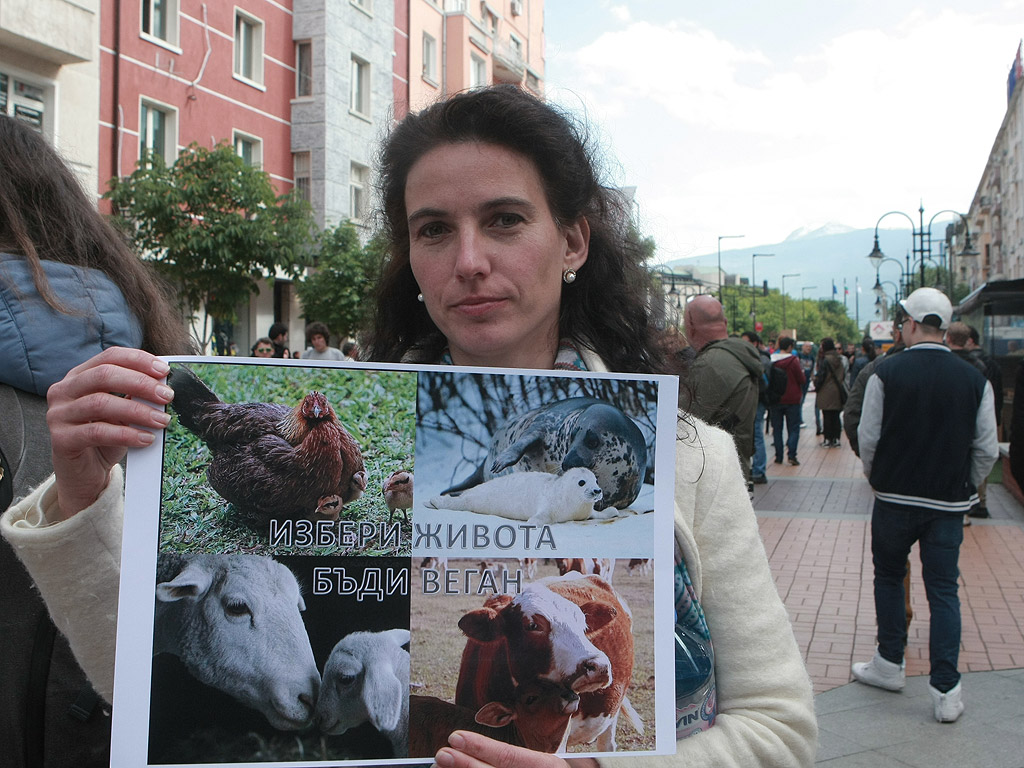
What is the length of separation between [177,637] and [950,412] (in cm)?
486

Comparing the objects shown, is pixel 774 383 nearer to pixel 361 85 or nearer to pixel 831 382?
pixel 831 382

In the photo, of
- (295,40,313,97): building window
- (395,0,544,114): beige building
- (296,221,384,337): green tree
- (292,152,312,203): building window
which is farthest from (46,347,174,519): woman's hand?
(395,0,544,114): beige building

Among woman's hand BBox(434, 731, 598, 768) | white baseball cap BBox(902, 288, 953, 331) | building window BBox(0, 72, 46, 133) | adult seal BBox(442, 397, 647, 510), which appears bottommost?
woman's hand BBox(434, 731, 598, 768)

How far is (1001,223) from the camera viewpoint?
7600 centimetres

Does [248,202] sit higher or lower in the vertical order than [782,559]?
higher

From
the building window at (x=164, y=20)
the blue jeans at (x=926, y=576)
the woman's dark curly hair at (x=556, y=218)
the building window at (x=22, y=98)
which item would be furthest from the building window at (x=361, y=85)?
the woman's dark curly hair at (x=556, y=218)

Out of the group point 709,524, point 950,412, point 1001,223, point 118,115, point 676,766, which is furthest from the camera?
point 1001,223

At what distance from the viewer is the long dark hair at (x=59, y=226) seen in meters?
2.00

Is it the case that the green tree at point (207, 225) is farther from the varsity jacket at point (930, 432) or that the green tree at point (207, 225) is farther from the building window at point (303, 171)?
the varsity jacket at point (930, 432)

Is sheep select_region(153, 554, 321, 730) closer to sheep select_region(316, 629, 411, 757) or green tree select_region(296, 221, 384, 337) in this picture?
sheep select_region(316, 629, 411, 757)

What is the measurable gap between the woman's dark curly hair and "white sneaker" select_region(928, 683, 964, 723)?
390cm

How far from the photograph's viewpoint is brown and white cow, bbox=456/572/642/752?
1235mm

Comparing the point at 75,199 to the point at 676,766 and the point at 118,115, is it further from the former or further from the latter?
the point at 118,115

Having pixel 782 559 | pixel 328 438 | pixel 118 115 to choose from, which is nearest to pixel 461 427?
pixel 328 438
